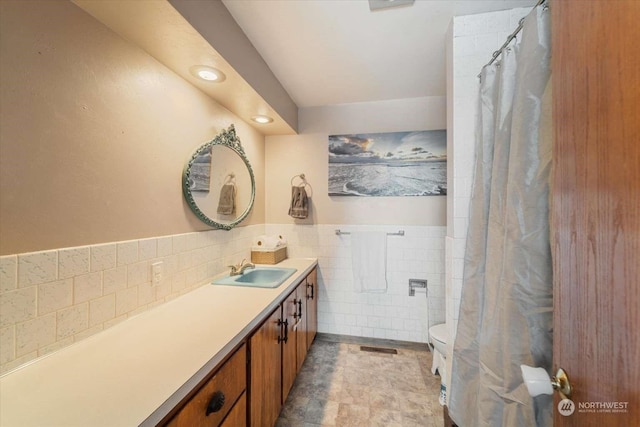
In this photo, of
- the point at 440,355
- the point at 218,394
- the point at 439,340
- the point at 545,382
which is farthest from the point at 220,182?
the point at 440,355

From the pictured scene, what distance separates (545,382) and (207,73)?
6.26 ft

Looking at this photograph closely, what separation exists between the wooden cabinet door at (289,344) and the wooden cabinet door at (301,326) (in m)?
0.06

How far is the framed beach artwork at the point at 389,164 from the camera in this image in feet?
7.36

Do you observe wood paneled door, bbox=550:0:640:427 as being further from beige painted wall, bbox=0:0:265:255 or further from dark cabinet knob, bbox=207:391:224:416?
beige painted wall, bbox=0:0:265:255

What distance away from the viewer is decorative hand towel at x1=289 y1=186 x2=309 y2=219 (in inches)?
93.7

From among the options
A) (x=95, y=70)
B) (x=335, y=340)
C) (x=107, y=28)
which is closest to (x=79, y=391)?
(x=95, y=70)

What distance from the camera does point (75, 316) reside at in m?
0.88

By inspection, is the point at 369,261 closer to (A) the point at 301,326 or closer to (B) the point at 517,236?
(A) the point at 301,326

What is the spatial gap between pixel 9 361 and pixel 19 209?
462mm

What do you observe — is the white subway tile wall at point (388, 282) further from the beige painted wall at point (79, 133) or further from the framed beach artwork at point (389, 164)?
the beige painted wall at point (79, 133)

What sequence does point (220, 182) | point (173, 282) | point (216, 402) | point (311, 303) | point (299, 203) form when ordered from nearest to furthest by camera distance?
point (216, 402) → point (173, 282) → point (220, 182) → point (311, 303) → point (299, 203)

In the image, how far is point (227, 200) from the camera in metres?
1.86

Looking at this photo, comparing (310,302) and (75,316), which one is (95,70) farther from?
(310,302)

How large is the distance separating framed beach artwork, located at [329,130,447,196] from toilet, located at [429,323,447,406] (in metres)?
1.20
